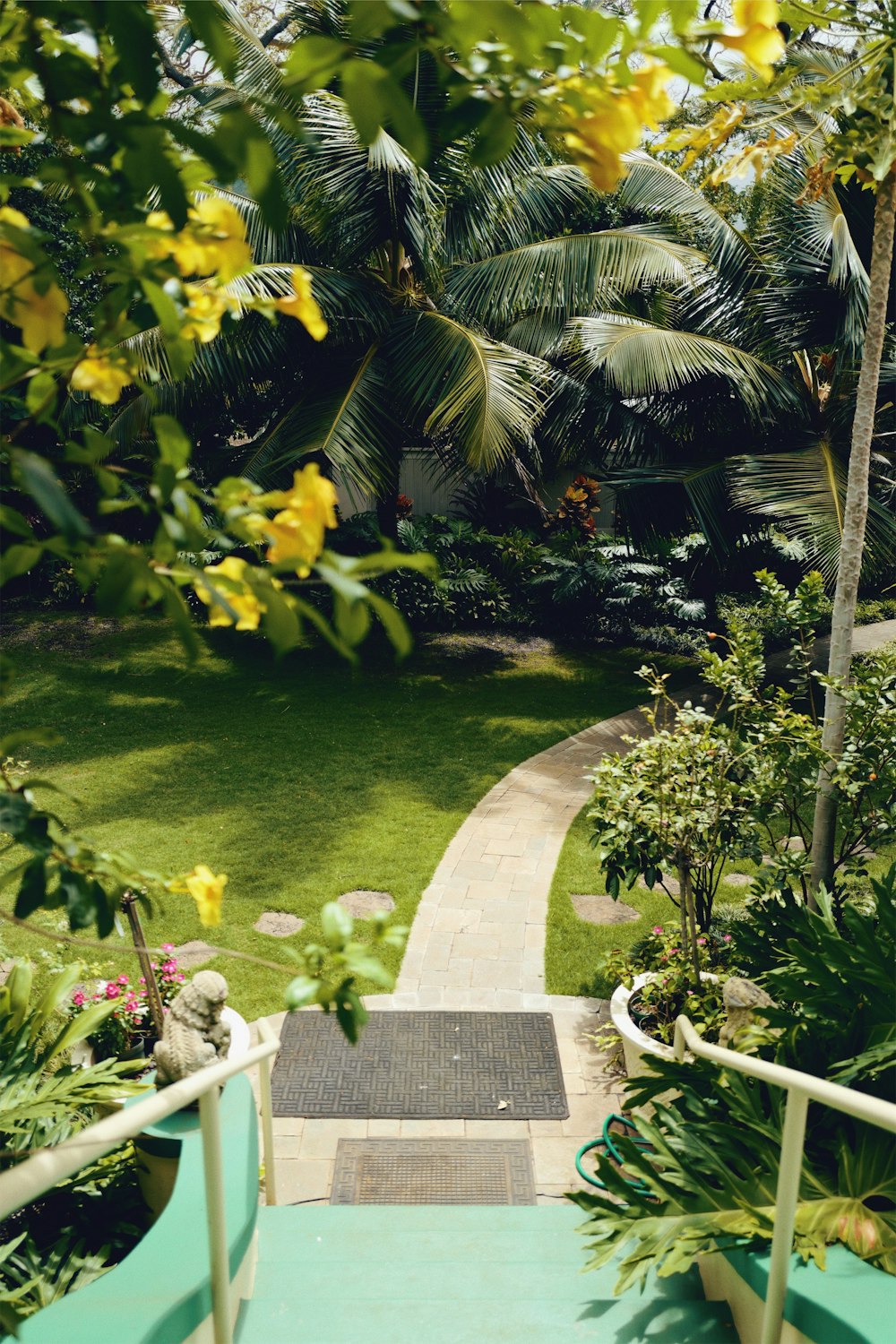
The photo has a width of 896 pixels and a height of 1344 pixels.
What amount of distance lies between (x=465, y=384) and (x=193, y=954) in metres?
5.80

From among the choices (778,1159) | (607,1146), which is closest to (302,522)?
(778,1159)

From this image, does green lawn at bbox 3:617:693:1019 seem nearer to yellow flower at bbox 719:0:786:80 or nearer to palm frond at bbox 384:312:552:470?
palm frond at bbox 384:312:552:470

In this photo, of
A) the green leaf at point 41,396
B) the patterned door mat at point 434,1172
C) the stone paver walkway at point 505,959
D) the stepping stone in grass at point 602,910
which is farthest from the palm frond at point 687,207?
the green leaf at point 41,396

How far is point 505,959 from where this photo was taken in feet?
20.6

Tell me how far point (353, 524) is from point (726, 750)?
8.48 m

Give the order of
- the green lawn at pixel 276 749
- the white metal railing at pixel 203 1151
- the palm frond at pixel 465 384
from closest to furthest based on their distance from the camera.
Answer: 1. the white metal railing at pixel 203 1151
2. the green lawn at pixel 276 749
3. the palm frond at pixel 465 384

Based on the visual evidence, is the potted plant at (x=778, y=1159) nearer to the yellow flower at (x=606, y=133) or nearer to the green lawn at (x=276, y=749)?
the yellow flower at (x=606, y=133)

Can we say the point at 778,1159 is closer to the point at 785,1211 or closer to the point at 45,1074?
→ the point at 785,1211

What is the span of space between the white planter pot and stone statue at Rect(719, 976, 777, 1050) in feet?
2.19

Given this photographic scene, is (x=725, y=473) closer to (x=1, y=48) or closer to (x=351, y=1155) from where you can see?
(x=351, y=1155)

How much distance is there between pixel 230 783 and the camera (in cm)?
874

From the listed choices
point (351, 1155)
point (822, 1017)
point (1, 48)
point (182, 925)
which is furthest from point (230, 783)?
point (1, 48)

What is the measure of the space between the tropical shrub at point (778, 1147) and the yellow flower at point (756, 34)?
2498mm

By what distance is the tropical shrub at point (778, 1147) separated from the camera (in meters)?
2.70
